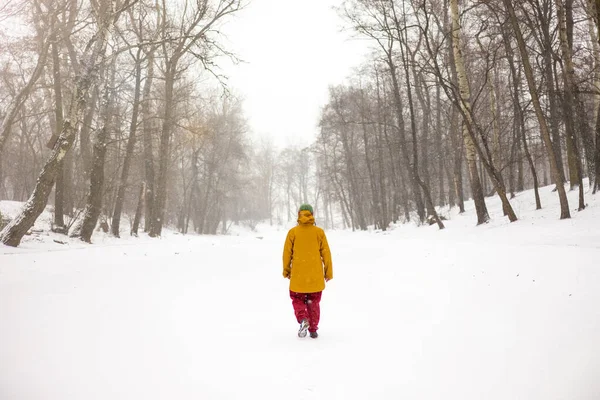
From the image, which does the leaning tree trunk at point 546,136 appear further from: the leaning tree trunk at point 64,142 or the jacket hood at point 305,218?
the leaning tree trunk at point 64,142

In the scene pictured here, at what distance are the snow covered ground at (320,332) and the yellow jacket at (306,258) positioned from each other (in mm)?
659

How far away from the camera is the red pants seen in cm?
463

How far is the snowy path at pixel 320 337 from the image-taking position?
10.1 ft

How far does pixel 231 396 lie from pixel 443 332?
2.67 meters

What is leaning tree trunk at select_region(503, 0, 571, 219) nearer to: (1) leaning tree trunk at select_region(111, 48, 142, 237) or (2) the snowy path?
(2) the snowy path

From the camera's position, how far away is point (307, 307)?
472 centimetres

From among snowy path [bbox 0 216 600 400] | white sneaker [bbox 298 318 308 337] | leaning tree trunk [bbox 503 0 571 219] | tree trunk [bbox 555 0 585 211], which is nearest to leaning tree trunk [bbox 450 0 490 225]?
leaning tree trunk [bbox 503 0 571 219]

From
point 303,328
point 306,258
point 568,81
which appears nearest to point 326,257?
point 306,258

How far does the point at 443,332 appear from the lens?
14.3 ft

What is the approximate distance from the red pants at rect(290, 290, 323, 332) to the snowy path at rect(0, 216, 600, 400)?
10.3 inches

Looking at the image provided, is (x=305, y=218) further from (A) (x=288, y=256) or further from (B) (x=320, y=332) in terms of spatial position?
(B) (x=320, y=332)

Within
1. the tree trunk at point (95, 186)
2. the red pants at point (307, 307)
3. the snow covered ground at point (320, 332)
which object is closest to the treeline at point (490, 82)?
the snow covered ground at point (320, 332)

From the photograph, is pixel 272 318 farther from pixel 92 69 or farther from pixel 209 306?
pixel 92 69

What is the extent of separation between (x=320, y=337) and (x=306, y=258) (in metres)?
0.98
